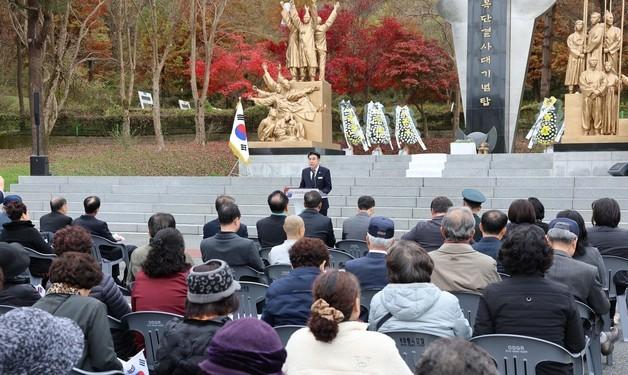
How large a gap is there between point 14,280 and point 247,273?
6.22 feet

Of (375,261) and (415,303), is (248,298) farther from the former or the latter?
(415,303)

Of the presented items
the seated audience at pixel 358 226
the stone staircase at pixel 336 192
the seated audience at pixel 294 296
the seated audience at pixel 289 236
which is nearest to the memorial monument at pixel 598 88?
the stone staircase at pixel 336 192

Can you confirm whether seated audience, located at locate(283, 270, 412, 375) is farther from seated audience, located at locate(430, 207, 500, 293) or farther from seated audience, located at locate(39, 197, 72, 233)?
seated audience, located at locate(39, 197, 72, 233)

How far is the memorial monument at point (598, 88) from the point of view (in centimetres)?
1711

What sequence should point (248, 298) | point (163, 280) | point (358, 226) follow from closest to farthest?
1. point (163, 280)
2. point (248, 298)
3. point (358, 226)

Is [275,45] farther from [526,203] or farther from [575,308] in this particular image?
[575,308]

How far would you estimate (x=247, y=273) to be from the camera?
598cm

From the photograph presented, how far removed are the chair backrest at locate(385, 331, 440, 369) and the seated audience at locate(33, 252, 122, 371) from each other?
4.61ft

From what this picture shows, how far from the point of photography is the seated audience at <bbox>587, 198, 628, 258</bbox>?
6.23 metres

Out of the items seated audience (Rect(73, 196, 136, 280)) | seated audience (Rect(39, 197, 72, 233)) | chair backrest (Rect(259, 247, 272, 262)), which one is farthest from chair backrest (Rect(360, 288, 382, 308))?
seated audience (Rect(39, 197, 72, 233))

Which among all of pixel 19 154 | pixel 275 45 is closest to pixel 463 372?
pixel 275 45

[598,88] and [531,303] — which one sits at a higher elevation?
[598,88]

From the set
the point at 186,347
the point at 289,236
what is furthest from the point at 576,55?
the point at 186,347

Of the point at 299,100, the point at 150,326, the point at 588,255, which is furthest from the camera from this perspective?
the point at 299,100
